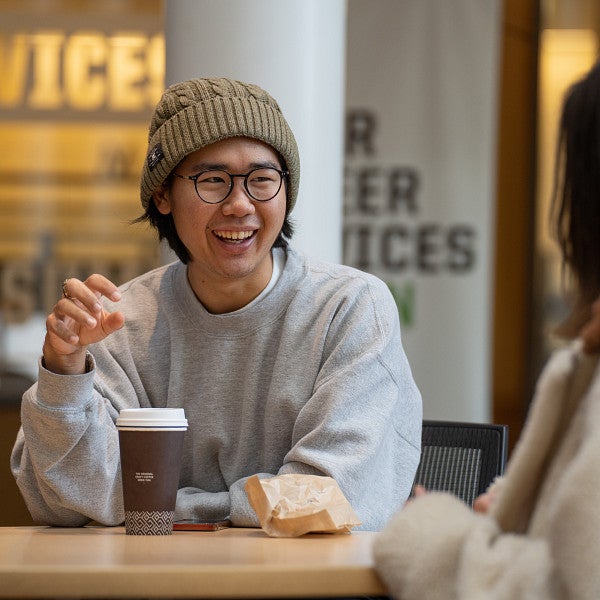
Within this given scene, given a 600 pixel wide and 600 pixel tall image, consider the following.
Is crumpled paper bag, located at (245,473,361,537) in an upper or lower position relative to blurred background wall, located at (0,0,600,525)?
lower

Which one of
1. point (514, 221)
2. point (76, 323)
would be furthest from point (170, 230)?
point (514, 221)

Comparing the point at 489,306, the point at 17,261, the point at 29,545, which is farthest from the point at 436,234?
the point at 29,545

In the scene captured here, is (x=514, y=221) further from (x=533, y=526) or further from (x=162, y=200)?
Result: (x=533, y=526)

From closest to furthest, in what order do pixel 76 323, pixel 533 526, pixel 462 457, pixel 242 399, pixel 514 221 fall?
pixel 533 526
pixel 76 323
pixel 242 399
pixel 462 457
pixel 514 221

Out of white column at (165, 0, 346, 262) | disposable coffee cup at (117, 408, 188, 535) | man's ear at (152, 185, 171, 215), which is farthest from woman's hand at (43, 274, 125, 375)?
white column at (165, 0, 346, 262)

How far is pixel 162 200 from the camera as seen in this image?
2.22m

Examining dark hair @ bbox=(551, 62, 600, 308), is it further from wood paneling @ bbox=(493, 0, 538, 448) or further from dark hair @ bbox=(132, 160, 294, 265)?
wood paneling @ bbox=(493, 0, 538, 448)

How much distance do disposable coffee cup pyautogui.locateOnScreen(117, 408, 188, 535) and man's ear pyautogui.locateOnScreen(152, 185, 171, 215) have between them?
0.63 m

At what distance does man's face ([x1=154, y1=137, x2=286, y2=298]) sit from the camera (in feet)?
6.78

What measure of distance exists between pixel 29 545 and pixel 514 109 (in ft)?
14.7

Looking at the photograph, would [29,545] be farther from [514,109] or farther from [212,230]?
[514,109]

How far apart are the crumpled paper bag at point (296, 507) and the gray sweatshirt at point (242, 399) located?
14cm

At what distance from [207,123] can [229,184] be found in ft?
0.38

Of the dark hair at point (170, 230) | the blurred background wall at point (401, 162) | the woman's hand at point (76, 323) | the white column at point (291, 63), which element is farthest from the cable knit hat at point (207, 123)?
the blurred background wall at point (401, 162)
